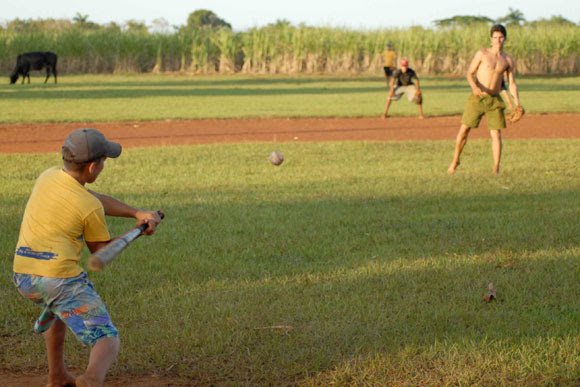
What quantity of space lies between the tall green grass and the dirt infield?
2526 centimetres

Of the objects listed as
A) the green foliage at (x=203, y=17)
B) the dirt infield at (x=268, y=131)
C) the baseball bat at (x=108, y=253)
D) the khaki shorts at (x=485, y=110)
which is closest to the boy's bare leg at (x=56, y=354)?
the baseball bat at (x=108, y=253)

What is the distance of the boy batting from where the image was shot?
14.2 feet

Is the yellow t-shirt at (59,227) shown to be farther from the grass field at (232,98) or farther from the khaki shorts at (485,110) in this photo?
the grass field at (232,98)

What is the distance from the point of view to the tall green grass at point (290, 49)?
46.8m

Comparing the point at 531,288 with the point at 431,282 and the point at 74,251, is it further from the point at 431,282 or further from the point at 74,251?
the point at 74,251

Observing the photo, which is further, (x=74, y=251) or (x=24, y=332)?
(x=24, y=332)

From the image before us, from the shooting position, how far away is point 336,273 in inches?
281

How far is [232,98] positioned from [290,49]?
62.9 feet

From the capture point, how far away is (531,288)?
669 cm

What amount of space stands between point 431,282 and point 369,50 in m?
41.5

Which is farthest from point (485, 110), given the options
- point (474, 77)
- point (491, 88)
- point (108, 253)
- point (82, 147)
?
point (108, 253)

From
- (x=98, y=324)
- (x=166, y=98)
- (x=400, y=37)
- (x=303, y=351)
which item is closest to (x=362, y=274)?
(x=303, y=351)

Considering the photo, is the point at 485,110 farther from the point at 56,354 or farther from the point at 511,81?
the point at 56,354

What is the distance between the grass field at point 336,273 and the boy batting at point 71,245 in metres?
0.92
